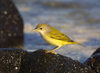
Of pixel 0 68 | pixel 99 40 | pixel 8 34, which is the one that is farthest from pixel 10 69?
pixel 99 40

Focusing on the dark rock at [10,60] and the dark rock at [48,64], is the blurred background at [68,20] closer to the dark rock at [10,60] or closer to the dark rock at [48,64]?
the dark rock at [48,64]

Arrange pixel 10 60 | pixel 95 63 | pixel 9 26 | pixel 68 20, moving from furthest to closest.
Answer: pixel 68 20, pixel 9 26, pixel 95 63, pixel 10 60

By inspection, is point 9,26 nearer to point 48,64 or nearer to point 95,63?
point 95,63

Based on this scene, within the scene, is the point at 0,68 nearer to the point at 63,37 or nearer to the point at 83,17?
the point at 63,37

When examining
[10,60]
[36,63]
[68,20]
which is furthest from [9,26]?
[36,63]

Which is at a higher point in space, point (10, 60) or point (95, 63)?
point (10, 60)

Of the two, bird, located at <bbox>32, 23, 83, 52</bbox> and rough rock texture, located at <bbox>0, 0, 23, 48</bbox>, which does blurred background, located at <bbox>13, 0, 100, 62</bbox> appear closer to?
rough rock texture, located at <bbox>0, 0, 23, 48</bbox>

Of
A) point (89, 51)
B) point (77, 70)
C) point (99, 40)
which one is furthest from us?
point (99, 40)
